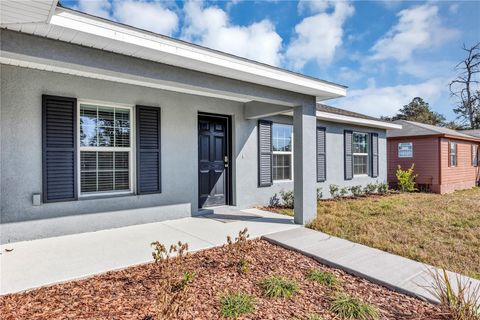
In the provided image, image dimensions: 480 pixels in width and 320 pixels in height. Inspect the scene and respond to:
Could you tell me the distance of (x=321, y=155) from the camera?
8.91 meters

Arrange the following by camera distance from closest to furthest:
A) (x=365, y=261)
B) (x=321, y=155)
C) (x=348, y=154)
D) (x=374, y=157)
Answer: (x=365, y=261) < (x=321, y=155) < (x=348, y=154) < (x=374, y=157)

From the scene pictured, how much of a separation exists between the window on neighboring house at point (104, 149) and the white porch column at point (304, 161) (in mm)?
3376

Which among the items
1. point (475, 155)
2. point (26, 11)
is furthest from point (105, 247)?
point (475, 155)

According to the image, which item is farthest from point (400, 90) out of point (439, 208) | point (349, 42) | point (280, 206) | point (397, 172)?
point (280, 206)

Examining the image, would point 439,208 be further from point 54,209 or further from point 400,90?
point 400,90

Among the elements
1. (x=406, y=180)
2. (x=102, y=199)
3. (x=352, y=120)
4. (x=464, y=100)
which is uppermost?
(x=464, y=100)

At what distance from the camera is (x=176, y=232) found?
4.82 meters

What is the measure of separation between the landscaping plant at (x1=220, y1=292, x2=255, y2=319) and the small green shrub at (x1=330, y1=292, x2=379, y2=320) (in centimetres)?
78

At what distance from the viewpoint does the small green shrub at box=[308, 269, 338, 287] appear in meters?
3.12

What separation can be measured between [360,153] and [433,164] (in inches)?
170

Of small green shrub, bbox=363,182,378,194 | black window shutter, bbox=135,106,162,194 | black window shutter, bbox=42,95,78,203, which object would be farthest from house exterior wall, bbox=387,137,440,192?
black window shutter, bbox=42,95,78,203

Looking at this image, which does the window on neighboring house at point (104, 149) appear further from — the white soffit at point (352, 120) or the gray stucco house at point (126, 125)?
the white soffit at point (352, 120)

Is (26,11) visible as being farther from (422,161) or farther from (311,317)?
(422,161)

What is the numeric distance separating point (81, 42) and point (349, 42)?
30.8 ft
